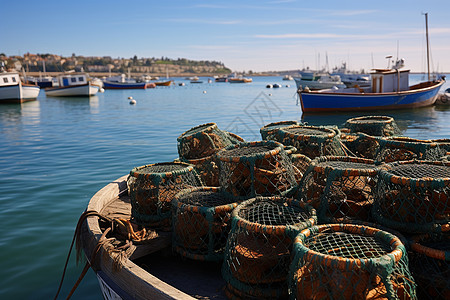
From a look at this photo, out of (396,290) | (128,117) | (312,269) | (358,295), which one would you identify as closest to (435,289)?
(396,290)

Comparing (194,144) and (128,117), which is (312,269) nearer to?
(194,144)

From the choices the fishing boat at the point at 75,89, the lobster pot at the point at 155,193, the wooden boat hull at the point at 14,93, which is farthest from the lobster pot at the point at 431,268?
the fishing boat at the point at 75,89

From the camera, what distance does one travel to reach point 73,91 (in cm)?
4906

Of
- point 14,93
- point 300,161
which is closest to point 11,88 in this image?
point 14,93

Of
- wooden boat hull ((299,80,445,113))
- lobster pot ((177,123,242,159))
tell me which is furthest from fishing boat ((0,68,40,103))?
lobster pot ((177,123,242,159))

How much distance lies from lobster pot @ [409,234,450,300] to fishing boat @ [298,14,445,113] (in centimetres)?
2241

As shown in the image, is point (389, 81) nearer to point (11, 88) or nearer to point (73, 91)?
point (11, 88)

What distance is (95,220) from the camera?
4.18 metres

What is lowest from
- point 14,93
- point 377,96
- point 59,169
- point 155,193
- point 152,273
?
point 59,169

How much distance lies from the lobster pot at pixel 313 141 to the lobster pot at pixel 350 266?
211 centimetres

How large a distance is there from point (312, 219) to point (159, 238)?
5.89ft

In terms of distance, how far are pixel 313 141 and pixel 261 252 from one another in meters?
2.14

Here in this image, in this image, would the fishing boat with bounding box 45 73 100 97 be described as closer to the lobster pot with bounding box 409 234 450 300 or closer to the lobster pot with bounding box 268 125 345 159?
the lobster pot with bounding box 268 125 345 159

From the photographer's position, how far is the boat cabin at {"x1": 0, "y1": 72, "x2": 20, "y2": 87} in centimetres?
3736
